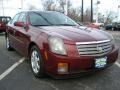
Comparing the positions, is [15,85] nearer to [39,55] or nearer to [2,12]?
[39,55]

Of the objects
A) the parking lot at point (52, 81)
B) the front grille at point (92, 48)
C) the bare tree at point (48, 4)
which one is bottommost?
the parking lot at point (52, 81)

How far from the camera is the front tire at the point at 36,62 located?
5.43 m

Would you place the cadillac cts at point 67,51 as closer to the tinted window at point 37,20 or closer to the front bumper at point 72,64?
the front bumper at point 72,64

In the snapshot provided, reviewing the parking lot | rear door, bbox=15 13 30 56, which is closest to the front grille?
the parking lot

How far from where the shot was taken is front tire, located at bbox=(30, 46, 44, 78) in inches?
214

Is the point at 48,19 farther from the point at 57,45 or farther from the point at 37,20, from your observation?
the point at 57,45

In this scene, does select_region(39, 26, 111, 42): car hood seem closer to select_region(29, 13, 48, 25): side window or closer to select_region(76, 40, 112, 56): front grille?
select_region(76, 40, 112, 56): front grille

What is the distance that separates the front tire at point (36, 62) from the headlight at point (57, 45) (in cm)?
46

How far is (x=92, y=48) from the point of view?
512cm

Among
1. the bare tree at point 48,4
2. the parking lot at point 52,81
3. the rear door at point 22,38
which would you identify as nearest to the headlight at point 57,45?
the parking lot at point 52,81

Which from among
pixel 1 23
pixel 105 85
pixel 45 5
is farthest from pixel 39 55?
pixel 45 5

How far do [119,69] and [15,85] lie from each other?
8.93 feet

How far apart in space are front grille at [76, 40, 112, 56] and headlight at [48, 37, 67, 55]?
303mm

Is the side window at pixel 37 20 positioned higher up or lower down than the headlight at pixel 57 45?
higher up
